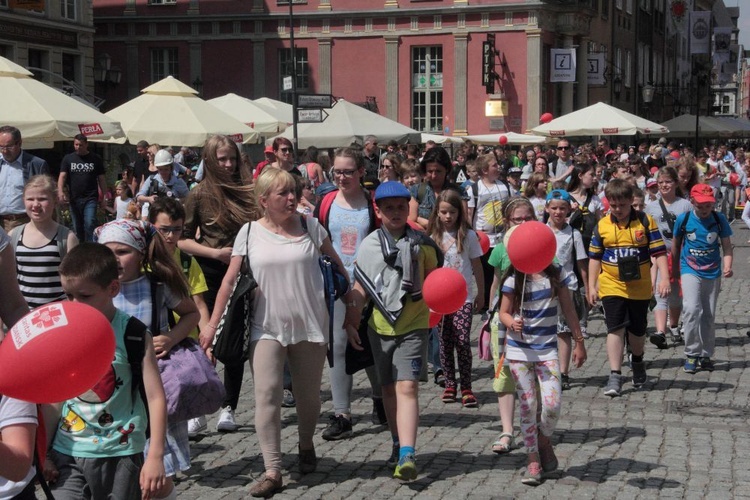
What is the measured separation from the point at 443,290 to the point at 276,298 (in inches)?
37.8

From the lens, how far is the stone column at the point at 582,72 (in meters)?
50.0

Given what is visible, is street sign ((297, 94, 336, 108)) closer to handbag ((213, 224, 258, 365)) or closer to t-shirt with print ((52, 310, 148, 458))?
handbag ((213, 224, 258, 365))

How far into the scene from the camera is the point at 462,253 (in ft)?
30.0

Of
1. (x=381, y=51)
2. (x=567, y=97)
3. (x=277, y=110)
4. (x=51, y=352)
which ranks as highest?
(x=381, y=51)

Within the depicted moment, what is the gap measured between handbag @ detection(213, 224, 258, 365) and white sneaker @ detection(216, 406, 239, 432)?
1.45 meters

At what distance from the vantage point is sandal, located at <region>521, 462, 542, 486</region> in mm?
6852

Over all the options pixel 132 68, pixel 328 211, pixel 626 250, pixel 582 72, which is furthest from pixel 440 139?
pixel 328 211

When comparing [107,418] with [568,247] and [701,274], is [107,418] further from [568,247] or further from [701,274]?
[701,274]

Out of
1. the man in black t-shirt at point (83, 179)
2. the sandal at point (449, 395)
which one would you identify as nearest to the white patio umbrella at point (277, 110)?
the man in black t-shirt at point (83, 179)

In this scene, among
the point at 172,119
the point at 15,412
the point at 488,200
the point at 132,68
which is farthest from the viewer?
the point at 132,68

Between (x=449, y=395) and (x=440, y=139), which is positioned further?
(x=440, y=139)

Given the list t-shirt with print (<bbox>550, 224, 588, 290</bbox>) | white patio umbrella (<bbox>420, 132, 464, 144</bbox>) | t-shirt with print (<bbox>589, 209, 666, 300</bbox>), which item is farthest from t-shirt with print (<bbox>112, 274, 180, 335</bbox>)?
white patio umbrella (<bbox>420, 132, 464, 144</bbox>)

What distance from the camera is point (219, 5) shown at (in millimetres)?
47344

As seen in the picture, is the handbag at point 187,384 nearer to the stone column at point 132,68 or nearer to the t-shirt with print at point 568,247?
the t-shirt with print at point 568,247
